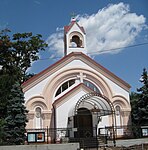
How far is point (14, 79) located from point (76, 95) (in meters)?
6.98

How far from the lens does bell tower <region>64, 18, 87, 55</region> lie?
27.7m

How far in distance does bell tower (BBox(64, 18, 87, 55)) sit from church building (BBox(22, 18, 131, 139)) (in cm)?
11

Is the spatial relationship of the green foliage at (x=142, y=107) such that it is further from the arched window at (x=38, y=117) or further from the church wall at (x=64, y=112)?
the arched window at (x=38, y=117)

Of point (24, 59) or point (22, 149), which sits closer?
point (22, 149)

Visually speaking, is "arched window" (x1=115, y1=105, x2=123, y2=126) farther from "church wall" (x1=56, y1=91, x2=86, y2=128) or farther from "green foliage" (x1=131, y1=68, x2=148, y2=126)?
"church wall" (x1=56, y1=91, x2=86, y2=128)

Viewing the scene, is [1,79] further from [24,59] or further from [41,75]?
[24,59]

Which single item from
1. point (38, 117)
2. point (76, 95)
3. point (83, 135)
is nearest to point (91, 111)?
point (76, 95)

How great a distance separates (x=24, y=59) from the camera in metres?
33.7

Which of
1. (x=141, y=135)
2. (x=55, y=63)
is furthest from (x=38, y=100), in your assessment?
(x=141, y=135)

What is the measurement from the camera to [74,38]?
2869 cm

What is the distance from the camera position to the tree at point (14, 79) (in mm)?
19703

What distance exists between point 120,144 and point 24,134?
7.46m

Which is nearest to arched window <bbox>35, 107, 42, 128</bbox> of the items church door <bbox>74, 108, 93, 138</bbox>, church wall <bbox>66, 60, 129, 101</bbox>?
church door <bbox>74, 108, 93, 138</bbox>

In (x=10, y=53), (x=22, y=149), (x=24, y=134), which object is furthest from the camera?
(x=10, y=53)
